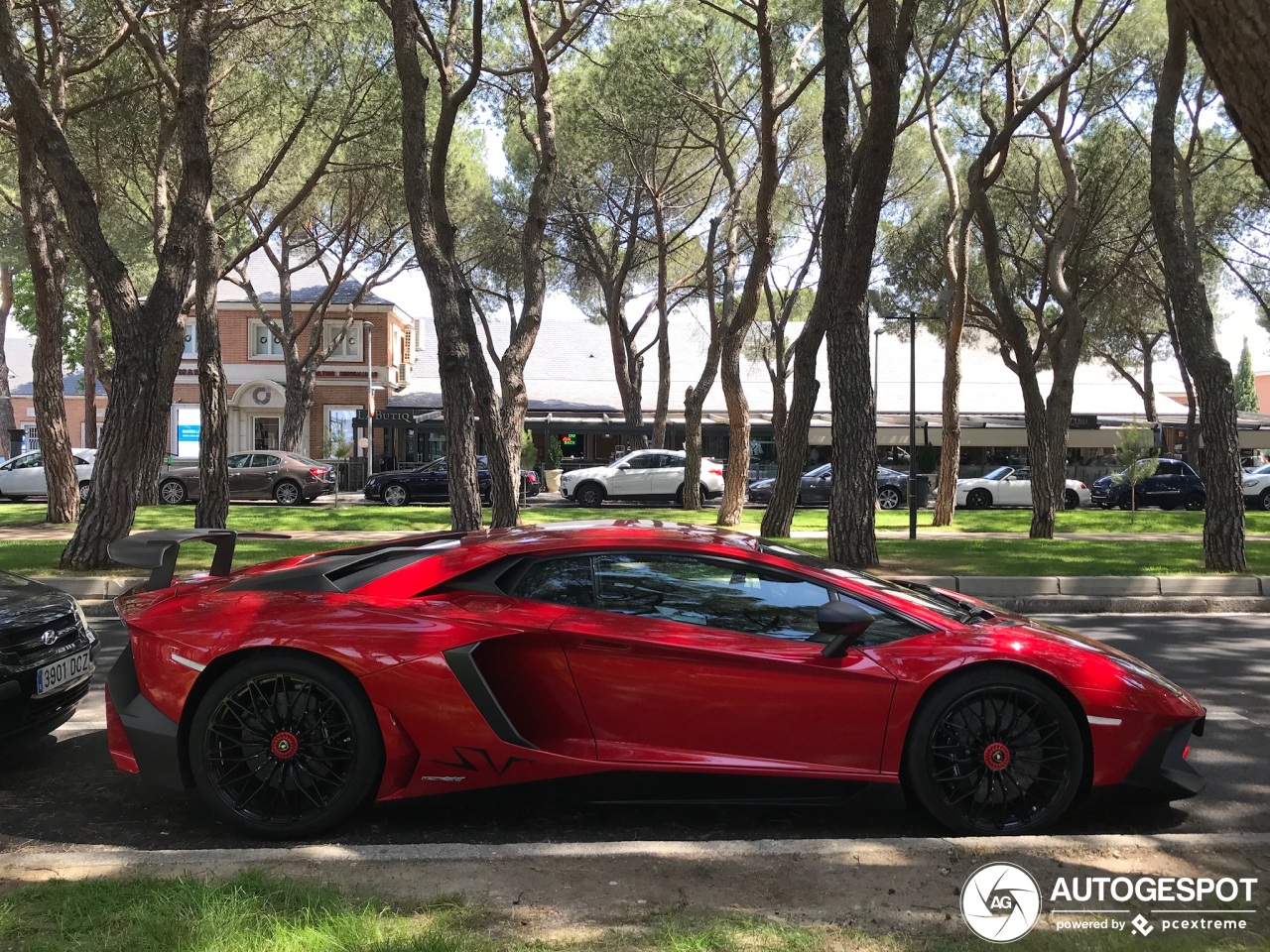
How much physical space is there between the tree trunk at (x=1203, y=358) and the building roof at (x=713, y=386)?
88.3 feet

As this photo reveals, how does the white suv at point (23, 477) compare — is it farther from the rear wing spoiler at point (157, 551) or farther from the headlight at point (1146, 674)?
the headlight at point (1146, 674)

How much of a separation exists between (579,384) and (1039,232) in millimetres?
21938

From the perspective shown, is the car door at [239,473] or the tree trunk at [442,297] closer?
the tree trunk at [442,297]

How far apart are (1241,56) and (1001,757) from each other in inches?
95.6

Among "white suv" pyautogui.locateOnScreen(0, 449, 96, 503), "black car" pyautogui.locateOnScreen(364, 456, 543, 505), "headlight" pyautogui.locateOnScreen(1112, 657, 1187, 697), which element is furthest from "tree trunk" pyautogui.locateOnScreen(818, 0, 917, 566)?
"white suv" pyautogui.locateOnScreen(0, 449, 96, 503)

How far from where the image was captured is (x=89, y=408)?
106ft

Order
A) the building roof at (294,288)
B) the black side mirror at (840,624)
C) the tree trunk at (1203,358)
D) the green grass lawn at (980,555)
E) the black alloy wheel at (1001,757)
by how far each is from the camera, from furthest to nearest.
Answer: the building roof at (294,288), the tree trunk at (1203,358), the green grass lawn at (980,555), the black alloy wheel at (1001,757), the black side mirror at (840,624)

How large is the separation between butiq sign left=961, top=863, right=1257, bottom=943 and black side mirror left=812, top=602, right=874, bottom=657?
0.87m

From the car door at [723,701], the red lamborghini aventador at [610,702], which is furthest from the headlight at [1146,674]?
the car door at [723,701]

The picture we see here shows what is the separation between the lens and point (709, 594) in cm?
402

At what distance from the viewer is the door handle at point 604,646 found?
377 cm

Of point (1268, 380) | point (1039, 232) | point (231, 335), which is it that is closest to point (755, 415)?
point (1039, 232)

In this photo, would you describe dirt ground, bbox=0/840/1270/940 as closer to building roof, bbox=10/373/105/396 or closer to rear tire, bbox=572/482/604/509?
rear tire, bbox=572/482/604/509

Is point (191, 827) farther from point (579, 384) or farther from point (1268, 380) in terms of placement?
point (1268, 380)
